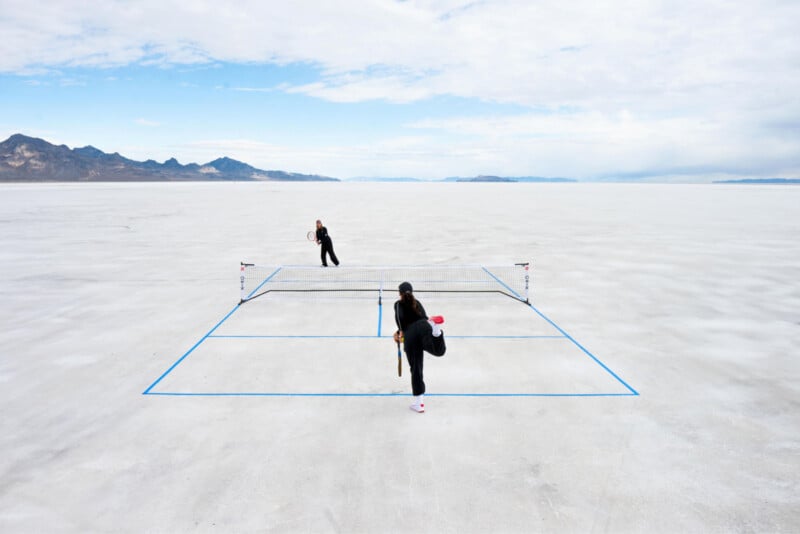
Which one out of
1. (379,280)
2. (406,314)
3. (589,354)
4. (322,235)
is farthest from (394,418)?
(322,235)

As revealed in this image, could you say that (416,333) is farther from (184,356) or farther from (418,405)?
(184,356)

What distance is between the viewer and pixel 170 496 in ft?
20.5

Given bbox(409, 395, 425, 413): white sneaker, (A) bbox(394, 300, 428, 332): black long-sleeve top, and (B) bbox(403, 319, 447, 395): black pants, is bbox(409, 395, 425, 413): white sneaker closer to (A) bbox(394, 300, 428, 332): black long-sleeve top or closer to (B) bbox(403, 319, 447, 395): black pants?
(B) bbox(403, 319, 447, 395): black pants

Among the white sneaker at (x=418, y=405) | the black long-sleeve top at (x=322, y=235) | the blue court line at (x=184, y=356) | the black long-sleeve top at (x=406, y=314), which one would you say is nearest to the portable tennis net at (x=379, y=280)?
the black long-sleeve top at (x=322, y=235)

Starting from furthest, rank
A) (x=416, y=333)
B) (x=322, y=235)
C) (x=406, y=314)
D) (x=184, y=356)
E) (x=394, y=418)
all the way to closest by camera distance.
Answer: (x=322, y=235) → (x=184, y=356) → (x=394, y=418) → (x=406, y=314) → (x=416, y=333)

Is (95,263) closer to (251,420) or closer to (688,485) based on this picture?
(251,420)

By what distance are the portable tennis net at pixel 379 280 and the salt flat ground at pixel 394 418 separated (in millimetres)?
1424

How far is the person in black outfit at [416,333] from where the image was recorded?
772cm

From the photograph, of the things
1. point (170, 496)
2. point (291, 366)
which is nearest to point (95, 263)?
point (291, 366)

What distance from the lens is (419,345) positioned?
26.0 feet

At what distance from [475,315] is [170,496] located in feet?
Result: 32.0

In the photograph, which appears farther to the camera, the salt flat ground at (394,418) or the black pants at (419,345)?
the black pants at (419,345)

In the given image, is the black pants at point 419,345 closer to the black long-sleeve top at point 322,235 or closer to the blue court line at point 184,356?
the blue court line at point 184,356

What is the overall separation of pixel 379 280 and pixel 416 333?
35.1 ft
